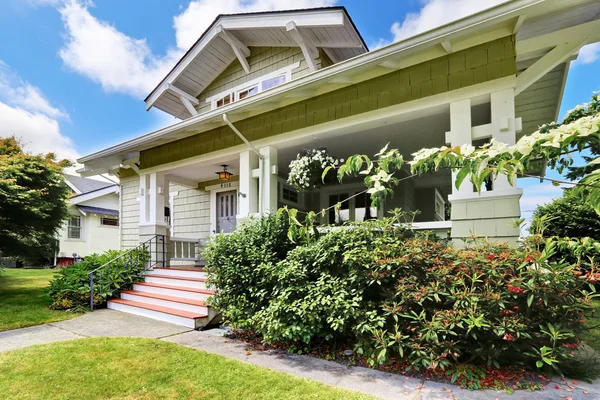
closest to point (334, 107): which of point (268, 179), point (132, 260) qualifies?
point (268, 179)

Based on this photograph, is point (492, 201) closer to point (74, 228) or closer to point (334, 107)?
point (334, 107)

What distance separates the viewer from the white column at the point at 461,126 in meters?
4.30

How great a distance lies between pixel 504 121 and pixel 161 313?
20.3 ft

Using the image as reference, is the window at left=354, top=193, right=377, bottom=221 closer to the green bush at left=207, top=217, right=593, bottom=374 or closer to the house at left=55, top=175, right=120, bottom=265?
the green bush at left=207, top=217, right=593, bottom=374

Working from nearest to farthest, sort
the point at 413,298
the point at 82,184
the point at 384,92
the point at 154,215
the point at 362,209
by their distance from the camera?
the point at 413,298 → the point at 384,92 → the point at 154,215 → the point at 362,209 → the point at 82,184

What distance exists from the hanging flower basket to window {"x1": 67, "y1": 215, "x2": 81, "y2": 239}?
59.0ft

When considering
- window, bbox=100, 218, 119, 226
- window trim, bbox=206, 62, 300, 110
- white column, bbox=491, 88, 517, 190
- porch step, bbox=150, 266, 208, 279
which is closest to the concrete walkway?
porch step, bbox=150, 266, 208, 279

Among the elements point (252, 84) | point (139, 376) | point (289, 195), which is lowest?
point (139, 376)

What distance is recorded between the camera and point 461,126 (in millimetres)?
4371

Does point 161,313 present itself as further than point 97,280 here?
No

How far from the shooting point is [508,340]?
9.86 feet

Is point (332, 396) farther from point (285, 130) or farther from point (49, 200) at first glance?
point (49, 200)

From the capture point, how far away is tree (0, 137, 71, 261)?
24.4 ft

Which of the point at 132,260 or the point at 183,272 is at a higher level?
the point at 132,260
